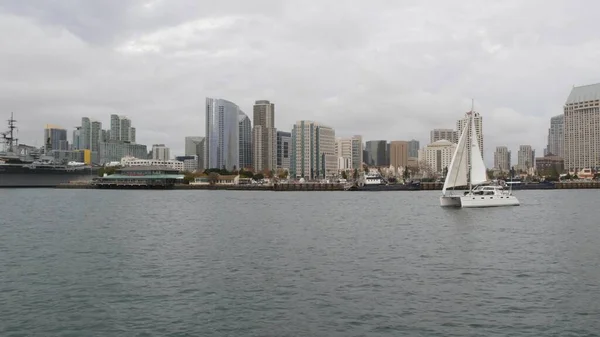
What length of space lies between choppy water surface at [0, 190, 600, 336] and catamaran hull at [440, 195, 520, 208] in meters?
28.2

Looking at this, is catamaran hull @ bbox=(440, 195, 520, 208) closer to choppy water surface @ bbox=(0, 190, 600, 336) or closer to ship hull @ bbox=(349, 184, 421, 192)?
choppy water surface @ bbox=(0, 190, 600, 336)

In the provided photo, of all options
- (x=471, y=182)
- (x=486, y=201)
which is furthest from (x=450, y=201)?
(x=471, y=182)

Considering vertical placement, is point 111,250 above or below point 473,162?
below

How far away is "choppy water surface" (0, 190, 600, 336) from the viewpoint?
18.8 metres

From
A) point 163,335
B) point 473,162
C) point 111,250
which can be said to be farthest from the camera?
point 473,162

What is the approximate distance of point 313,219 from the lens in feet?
202

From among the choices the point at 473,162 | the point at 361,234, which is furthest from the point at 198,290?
the point at 473,162

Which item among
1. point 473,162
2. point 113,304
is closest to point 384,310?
point 113,304

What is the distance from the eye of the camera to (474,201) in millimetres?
75875

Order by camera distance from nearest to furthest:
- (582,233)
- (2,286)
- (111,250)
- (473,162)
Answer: (2,286) < (111,250) < (582,233) < (473,162)

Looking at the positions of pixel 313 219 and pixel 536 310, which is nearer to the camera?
pixel 536 310

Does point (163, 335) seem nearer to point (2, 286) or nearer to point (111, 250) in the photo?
point (2, 286)

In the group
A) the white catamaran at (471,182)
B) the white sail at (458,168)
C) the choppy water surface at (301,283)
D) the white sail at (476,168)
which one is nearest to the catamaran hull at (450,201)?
the white catamaran at (471,182)

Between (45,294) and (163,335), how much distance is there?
28.2 ft
